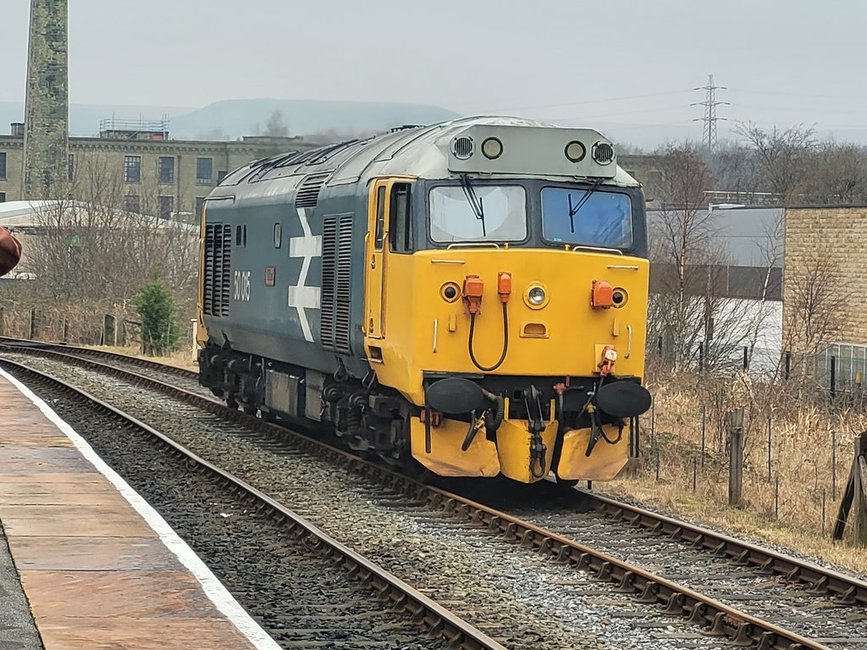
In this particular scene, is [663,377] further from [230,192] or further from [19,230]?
[19,230]

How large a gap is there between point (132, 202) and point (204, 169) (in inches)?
395

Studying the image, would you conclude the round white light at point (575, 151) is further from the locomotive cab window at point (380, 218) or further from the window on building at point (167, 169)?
the window on building at point (167, 169)

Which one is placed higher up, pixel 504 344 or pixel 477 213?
pixel 477 213

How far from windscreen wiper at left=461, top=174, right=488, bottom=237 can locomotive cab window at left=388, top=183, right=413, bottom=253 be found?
20.1 inches

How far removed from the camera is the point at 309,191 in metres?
15.9

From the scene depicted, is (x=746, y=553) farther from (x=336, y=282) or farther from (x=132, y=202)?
(x=132, y=202)

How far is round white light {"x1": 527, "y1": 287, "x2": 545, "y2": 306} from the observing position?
42.0 feet

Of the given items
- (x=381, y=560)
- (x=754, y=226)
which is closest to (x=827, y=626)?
(x=381, y=560)

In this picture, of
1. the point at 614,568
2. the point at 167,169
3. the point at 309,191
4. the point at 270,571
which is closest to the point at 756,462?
the point at 309,191

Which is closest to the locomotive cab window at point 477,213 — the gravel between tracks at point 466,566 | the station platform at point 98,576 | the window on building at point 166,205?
the gravel between tracks at point 466,566

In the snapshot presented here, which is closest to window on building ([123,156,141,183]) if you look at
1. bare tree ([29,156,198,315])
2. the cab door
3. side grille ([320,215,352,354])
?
bare tree ([29,156,198,315])

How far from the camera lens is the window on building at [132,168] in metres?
82.8

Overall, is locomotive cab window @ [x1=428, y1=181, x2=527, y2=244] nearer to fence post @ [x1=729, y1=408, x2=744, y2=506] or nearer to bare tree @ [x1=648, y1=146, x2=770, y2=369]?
fence post @ [x1=729, y1=408, x2=744, y2=506]

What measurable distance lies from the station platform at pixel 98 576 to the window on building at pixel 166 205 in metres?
67.9
